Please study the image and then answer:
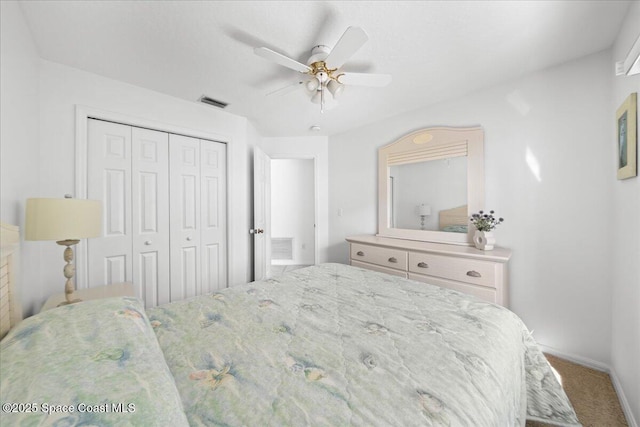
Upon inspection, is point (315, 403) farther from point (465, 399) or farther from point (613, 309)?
point (613, 309)

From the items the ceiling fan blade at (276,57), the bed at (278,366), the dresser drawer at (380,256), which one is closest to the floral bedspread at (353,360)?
the bed at (278,366)

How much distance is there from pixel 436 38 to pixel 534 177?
145 cm

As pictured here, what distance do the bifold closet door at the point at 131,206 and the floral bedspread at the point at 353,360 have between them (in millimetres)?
1313

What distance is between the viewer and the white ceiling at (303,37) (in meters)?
1.41

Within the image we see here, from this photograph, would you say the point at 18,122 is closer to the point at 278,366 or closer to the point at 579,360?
the point at 278,366

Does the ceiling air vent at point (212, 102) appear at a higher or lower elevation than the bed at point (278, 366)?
higher

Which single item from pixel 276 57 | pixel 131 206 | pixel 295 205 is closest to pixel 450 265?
pixel 276 57

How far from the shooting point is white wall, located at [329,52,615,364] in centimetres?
186

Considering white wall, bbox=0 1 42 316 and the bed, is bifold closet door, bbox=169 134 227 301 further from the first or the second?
the bed

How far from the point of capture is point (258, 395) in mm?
726

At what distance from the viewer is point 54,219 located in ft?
4.43

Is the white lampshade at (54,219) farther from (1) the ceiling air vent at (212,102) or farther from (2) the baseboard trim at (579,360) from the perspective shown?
(2) the baseboard trim at (579,360)

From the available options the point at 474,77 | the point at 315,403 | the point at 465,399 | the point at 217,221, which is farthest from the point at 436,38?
the point at 217,221

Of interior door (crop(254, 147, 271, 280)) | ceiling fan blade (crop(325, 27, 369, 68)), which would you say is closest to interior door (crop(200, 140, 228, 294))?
interior door (crop(254, 147, 271, 280))
